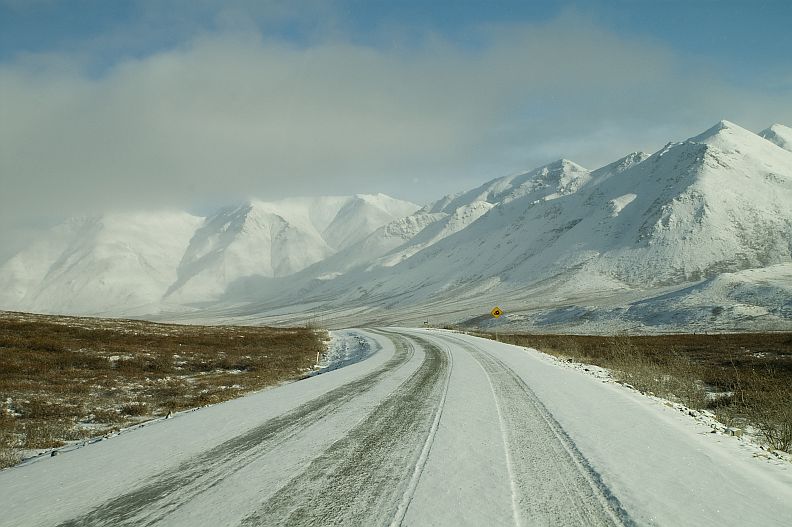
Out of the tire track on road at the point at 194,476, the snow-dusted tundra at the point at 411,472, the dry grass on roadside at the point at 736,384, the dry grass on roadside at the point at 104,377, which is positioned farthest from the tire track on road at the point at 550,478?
the dry grass on roadside at the point at 104,377

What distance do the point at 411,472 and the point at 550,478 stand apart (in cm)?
163

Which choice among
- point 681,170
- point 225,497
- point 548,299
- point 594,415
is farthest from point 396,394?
point 681,170

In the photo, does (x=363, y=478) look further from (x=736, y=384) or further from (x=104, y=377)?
(x=736, y=384)

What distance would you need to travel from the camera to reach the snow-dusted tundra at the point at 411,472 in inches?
170

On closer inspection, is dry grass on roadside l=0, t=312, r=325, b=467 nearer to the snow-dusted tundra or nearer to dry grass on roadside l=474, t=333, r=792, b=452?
the snow-dusted tundra

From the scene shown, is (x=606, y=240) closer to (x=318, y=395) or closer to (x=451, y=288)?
(x=451, y=288)

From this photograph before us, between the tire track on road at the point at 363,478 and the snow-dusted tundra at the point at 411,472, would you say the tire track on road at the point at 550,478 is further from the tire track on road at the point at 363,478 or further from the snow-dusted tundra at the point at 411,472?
the tire track on road at the point at 363,478

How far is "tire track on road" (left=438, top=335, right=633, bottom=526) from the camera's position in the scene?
4.28 metres

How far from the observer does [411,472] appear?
5.41m

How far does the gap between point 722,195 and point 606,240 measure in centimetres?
3780

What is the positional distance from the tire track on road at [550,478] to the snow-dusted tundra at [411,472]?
22 mm

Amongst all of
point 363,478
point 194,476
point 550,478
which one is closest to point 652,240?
point 550,478

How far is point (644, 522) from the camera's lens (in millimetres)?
4121

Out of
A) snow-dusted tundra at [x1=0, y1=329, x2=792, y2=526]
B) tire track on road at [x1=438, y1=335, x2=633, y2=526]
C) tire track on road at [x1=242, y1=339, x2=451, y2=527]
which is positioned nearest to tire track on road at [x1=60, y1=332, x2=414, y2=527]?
snow-dusted tundra at [x1=0, y1=329, x2=792, y2=526]
